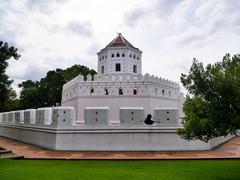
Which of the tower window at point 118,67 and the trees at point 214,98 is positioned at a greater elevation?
the tower window at point 118,67

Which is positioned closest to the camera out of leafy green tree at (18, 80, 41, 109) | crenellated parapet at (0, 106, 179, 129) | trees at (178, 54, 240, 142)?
trees at (178, 54, 240, 142)

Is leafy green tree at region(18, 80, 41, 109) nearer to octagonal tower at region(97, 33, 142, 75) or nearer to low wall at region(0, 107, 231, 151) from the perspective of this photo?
octagonal tower at region(97, 33, 142, 75)

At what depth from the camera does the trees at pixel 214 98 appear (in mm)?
6137

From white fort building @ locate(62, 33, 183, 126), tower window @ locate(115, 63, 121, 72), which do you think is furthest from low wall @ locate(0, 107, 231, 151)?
tower window @ locate(115, 63, 121, 72)

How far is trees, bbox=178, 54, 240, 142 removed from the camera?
6.14 metres

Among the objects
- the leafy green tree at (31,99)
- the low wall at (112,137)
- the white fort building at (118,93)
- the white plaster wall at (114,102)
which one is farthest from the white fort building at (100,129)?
the leafy green tree at (31,99)

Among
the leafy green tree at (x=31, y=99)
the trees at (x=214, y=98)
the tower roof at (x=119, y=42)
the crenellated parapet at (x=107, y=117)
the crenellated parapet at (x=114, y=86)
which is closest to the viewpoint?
the trees at (x=214, y=98)

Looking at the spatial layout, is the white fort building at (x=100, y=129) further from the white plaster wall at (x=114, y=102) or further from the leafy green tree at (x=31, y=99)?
the leafy green tree at (x=31, y=99)

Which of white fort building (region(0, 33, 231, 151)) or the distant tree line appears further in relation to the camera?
the distant tree line

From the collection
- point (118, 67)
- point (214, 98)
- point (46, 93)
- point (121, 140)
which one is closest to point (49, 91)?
point (46, 93)

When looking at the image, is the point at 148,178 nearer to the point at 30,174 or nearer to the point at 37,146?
the point at 30,174

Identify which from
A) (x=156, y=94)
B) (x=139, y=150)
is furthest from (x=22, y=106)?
(x=139, y=150)

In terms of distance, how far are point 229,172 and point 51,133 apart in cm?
829

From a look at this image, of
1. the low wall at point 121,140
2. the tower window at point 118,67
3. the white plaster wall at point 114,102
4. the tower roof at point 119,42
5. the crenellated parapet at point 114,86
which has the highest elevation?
the tower roof at point 119,42
